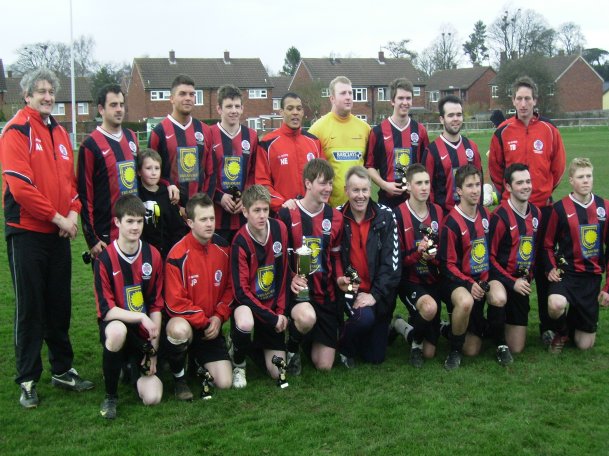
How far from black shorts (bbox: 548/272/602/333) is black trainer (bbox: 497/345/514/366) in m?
0.72

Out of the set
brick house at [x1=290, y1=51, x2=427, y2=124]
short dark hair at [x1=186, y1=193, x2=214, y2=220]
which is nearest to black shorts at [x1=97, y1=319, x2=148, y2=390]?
short dark hair at [x1=186, y1=193, x2=214, y2=220]

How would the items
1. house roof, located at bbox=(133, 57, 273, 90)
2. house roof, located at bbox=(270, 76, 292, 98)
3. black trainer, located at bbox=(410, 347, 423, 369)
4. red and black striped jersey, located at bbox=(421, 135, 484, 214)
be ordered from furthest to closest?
house roof, located at bbox=(270, 76, 292, 98) < house roof, located at bbox=(133, 57, 273, 90) < red and black striped jersey, located at bbox=(421, 135, 484, 214) < black trainer, located at bbox=(410, 347, 423, 369)

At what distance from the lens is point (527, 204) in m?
5.89

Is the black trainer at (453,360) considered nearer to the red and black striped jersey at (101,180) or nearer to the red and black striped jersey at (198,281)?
the red and black striped jersey at (198,281)

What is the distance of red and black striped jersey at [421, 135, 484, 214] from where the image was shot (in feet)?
20.5

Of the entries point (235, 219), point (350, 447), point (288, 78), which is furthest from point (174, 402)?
point (288, 78)

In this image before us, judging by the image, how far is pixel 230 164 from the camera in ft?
20.0

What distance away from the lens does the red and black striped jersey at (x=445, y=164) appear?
6.25 meters

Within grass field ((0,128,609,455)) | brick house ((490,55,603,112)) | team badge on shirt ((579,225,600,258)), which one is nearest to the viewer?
grass field ((0,128,609,455))

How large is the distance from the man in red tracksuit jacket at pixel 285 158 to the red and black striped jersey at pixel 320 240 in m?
0.56

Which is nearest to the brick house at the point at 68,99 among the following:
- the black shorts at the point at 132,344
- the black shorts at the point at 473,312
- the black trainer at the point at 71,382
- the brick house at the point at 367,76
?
the brick house at the point at 367,76

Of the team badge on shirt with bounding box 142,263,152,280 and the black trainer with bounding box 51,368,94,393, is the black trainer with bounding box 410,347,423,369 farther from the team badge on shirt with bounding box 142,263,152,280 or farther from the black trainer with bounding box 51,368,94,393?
the black trainer with bounding box 51,368,94,393

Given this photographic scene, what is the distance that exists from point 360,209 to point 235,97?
1524 millimetres

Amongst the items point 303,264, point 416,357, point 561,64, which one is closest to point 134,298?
point 303,264
